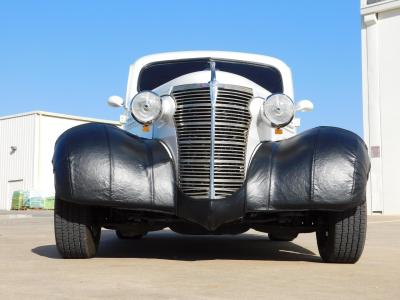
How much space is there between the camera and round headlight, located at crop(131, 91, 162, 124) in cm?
507

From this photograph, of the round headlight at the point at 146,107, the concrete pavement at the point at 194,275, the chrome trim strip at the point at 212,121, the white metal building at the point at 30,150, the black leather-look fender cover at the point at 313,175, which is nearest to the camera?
the concrete pavement at the point at 194,275

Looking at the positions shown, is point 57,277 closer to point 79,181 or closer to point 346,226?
point 79,181

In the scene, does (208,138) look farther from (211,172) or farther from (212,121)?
(211,172)

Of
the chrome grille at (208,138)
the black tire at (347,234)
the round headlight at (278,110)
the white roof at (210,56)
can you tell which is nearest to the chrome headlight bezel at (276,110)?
the round headlight at (278,110)

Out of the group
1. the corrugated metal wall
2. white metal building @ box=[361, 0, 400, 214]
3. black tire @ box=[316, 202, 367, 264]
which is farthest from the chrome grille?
the corrugated metal wall

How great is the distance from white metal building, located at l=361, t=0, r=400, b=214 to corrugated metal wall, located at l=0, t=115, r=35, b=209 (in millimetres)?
22881

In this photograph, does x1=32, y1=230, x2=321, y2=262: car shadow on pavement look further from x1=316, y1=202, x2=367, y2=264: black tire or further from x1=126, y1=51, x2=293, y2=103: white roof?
x1=126, y1=51, x2=293, y2=103: white roof

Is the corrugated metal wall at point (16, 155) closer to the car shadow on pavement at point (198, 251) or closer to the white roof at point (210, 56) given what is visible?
the car shadow on pavement at point (198, 251)

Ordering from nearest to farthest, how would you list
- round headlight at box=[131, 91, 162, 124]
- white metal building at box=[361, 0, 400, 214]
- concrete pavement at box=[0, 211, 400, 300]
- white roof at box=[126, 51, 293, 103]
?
concrete pavement at box=[0, 211, 400, 300] → round headlight at box=[131, 91, 162, 124] → white roof at box=[126, 51, 293, 103] → white metal building at box=[361, 0, 400, 214]

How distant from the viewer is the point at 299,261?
513 centimetres

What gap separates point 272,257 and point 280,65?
Result: 2371 mm

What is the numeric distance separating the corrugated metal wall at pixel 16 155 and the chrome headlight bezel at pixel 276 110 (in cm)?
3388

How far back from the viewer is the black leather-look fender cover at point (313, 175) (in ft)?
14.5

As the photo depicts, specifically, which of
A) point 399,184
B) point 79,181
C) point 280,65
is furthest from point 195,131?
point 399,184
